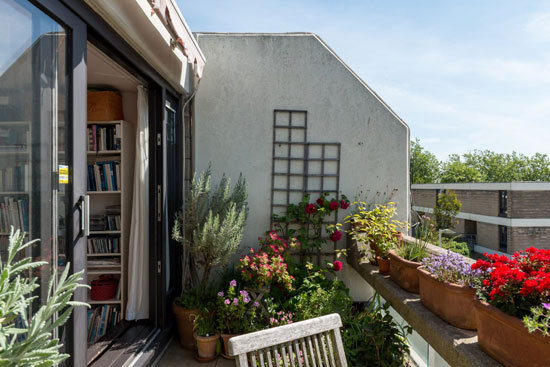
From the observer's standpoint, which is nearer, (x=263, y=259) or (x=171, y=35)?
(x=171, y=35)

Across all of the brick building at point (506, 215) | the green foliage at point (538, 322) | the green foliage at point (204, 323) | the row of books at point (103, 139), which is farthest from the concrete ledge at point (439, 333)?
the brick building at point (506, 215)

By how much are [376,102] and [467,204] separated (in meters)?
28.4

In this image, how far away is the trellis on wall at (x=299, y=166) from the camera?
12.2ft

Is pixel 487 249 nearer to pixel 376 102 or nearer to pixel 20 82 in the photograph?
pixel 376 102

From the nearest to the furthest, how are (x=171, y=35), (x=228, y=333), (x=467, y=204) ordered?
(x=171, y=35)
(x=228, y=333)
(x=467, y=204)

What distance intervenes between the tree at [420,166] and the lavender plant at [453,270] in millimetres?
40995

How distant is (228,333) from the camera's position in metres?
2.82

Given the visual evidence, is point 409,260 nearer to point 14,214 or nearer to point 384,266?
point 384,266

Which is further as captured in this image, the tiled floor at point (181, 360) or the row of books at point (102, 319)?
the row of books at point (102, 319)

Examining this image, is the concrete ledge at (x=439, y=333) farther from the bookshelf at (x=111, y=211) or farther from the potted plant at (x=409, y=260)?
the bookshelf at (x=111, y=211)

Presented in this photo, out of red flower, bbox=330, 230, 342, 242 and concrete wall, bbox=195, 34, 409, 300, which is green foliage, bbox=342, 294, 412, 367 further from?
concrete wall, bbox=195, 34, 409, 300

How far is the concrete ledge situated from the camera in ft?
5.01

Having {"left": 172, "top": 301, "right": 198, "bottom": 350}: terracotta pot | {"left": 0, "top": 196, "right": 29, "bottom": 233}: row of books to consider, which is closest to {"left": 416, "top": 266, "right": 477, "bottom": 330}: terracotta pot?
{"left": 172, "top": 301, "right": 198, "bottom": 350}: terracotta pot

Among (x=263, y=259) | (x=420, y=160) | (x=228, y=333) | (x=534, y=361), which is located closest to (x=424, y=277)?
(x=534, y=361)
